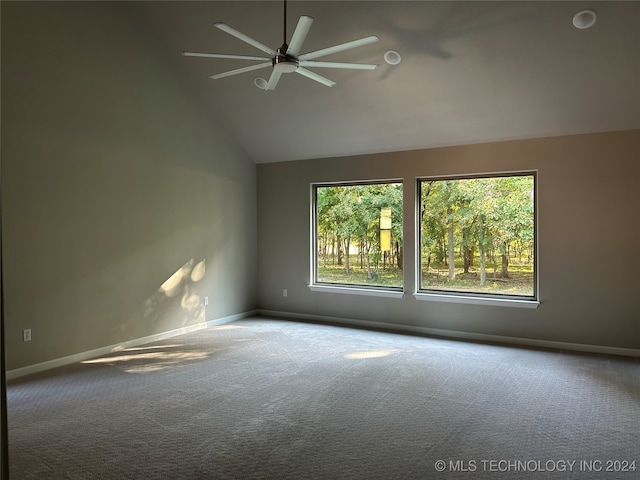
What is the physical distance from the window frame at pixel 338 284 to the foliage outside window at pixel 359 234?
0.07ft

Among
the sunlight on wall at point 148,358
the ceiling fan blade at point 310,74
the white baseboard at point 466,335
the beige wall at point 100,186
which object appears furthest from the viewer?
the white baseboard at point 466,335

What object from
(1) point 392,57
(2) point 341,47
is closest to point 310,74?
(2) point 341,47

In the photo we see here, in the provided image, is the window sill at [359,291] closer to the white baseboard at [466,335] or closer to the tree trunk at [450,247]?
the white baseboard at [466,335]

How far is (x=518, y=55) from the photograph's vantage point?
444cm

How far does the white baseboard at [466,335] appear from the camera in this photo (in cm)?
510

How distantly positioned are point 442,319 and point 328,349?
1616mm

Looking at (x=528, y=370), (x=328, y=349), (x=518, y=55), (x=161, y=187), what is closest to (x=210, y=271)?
(x=161, y=187)

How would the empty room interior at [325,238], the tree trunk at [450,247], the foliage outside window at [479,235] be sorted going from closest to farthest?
the empty room interior at [325,238] < the foliage outside window at [479,235] < the tree trunk at [450,247]

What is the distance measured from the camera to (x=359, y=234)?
678 cm

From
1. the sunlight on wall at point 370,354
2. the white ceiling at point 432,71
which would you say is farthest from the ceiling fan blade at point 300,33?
the sunlight on wall at point 370,354

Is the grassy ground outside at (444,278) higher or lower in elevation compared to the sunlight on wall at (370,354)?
higher

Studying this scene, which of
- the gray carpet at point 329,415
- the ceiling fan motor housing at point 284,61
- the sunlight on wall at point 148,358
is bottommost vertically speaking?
the gray carpet at point 329,415

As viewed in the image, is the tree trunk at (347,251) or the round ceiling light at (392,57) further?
the tree trunk at (347,251)

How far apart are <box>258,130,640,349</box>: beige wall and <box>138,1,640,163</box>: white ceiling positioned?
21 centimetres
